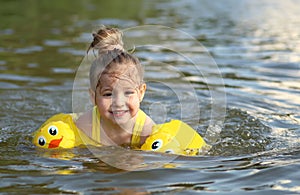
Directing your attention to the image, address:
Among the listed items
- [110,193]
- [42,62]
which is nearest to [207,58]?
[42,62]

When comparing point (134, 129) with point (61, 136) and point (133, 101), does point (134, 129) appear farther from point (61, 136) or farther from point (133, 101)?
point (61, 136)

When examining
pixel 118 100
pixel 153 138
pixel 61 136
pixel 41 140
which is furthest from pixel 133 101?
pixel 41 140

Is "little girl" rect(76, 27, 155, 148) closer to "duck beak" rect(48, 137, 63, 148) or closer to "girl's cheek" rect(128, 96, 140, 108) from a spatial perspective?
"girl's cheek" rect(128, 96, 140, 108)

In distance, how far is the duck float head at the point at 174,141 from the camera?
5.21 meters

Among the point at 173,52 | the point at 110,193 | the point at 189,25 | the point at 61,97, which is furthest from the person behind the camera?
the point at 189,25

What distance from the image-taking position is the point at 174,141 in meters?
5.25

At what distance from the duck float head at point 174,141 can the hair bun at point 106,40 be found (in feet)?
2.66

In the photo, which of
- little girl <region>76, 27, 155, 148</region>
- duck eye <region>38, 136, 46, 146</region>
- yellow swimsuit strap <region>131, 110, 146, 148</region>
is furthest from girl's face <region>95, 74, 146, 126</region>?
duck eye <region>38, 136, 46, 146</region>

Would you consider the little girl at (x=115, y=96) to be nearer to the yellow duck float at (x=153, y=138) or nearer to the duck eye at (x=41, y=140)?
the yellow duck float at (x=153, y=138)

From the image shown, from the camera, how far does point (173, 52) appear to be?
35.3ft

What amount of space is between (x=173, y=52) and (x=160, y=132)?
5.60 m

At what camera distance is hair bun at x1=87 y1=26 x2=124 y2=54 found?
17.8 feet

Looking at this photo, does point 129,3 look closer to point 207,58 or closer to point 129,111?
point 207,58

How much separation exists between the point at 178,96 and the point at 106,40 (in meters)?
2.60
